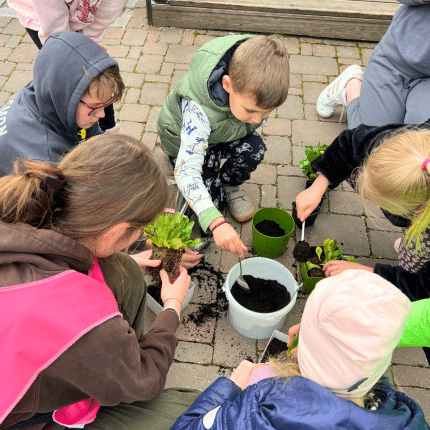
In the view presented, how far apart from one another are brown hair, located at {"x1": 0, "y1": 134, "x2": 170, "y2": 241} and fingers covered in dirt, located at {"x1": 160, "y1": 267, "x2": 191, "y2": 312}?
698mm

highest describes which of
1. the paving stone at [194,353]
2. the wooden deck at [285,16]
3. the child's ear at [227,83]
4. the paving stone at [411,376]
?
the child's ear at [227,83]

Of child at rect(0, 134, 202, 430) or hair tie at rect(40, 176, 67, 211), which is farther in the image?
hair tie at rect(40, 176, 67, 211)

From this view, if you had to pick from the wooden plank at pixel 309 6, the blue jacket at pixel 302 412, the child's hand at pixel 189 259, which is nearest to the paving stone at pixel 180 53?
the wooden plank at pixel 309 6

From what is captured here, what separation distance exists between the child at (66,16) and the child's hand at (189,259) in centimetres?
128

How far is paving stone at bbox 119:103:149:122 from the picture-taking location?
3.49m

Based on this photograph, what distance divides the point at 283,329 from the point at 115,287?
1.22 meters

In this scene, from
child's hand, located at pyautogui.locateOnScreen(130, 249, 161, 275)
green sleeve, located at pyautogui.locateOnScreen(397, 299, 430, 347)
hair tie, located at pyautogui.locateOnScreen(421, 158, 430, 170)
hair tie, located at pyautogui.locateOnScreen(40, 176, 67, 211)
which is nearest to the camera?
hair tie, located at pyautogui.locateOnScreen(40, 176, 67, 211)

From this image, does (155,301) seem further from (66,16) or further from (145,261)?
(66,16)

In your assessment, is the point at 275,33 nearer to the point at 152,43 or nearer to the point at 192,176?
the point at 152,43

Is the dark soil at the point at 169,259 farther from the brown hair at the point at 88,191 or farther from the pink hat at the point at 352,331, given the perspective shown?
the pink hat at the point at 352,331

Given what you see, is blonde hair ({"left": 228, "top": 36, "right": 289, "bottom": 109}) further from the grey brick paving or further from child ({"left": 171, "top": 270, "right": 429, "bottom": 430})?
child ({"left": 171, "top": 270, "right": 429, "bottom": 430})

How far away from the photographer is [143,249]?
2449 mm

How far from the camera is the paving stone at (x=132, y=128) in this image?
3.38m

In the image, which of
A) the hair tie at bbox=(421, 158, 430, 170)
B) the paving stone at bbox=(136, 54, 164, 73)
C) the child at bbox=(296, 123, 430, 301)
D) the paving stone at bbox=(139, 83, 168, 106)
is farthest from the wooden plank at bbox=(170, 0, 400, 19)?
the hair tie at bbox=(421, 158, 430, 170)
